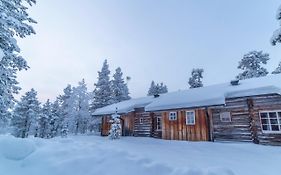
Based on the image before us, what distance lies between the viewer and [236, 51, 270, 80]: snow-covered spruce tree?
33219mm

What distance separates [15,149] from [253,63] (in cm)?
3860

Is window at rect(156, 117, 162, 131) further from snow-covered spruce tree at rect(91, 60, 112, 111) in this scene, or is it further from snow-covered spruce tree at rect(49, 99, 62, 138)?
snow-covered spruce tree at rect(49, 99, 62, 138)

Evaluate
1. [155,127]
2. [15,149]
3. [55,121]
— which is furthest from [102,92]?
[15,149]

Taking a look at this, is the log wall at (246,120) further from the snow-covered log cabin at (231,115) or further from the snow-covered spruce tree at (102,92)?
the snow-covered spruce tree at (102,92)

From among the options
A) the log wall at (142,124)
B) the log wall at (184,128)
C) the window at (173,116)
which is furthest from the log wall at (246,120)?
the log wall at (142,124)

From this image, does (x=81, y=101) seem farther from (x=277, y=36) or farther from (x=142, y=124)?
(x=277, y=36)

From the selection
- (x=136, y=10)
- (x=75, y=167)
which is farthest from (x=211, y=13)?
(x=75, y=167)

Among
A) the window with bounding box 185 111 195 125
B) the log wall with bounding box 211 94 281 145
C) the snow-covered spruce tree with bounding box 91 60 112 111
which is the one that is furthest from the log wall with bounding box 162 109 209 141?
the snow-covered spruce tree with bounding box 91 60 112 111

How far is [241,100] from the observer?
47.4ft

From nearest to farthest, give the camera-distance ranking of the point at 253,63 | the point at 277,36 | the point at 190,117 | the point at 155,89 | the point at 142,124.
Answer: the point at 277,36, the point at 190,117, the point at 142,124, the point at 253,63, the point at 155,89

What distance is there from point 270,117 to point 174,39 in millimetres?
18933

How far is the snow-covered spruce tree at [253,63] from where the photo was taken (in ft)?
109

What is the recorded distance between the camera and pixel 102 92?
39219mm

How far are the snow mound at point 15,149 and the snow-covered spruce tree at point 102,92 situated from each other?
32044 millimetres
